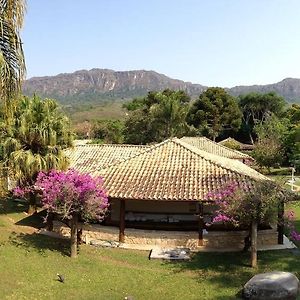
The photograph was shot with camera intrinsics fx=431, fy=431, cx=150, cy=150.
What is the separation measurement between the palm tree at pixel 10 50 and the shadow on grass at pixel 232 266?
10.9m

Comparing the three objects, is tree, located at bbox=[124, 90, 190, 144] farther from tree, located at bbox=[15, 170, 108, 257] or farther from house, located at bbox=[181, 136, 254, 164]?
tree, located at bbox=[15, 170, 108, 257]

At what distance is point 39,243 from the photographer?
20016 mm

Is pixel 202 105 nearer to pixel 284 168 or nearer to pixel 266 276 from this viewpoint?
pixel 284 168

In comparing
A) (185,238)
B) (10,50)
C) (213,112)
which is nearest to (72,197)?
(185,238)

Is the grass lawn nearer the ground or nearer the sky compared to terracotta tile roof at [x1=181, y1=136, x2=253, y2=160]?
nearer the ground

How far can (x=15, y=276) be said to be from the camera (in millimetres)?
15711

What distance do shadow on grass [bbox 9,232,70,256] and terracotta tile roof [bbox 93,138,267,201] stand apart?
3.33 m

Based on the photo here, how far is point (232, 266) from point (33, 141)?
1235 centimetres

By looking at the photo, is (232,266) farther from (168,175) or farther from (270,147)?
(270,147)

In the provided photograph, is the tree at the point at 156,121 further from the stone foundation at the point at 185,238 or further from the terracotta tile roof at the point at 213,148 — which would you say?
the stone foundation at the point at 185,238

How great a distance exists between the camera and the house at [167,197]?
20.1 m

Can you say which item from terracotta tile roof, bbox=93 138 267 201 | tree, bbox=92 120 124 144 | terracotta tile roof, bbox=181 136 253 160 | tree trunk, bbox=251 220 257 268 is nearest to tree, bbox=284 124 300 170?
terracotta tile roof, bbox=181 136 253 160

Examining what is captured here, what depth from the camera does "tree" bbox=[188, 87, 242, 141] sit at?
71.3 m

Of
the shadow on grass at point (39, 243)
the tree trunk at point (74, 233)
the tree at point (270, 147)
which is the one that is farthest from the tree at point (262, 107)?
the tree trunk at point (74, 233)
